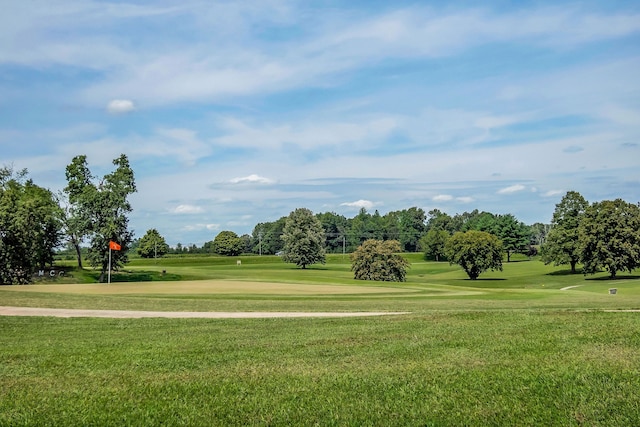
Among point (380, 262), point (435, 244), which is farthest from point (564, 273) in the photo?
point (435, 244)

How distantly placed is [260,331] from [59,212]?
6016 centimetres

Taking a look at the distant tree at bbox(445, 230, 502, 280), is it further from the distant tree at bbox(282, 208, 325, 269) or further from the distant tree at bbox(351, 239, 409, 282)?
the distant tree at bbox(282, 208, 325, 269)

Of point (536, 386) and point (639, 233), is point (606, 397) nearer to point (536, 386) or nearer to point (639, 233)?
point (536, 386)

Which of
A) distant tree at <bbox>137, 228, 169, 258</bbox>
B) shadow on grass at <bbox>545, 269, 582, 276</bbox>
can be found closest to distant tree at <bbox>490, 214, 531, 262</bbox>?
shadow on grass at <bbox>545, 269, 582, 276</bbox>

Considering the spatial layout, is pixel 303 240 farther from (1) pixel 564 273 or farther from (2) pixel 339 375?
(2) pixel 339 375

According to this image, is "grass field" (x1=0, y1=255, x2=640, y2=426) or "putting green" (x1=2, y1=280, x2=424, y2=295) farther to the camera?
"putting green" (x1=2, y1=280, x2=424, y2=295)

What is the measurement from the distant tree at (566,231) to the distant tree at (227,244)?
89554 millimetres

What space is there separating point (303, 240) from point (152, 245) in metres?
58.4

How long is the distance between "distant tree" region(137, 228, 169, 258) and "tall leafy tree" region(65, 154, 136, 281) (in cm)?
7669

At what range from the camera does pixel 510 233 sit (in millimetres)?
136375

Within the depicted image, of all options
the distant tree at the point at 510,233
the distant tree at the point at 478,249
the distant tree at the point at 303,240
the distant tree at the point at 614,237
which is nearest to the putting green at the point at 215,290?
the distant tree at the point at 614,237

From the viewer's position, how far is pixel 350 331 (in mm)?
14320

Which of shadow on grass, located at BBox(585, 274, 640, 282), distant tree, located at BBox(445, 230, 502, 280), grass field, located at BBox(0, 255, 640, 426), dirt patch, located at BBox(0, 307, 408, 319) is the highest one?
distant tree, located at BBox(445, 230, 502, 280)

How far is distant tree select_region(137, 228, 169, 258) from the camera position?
143 metres
